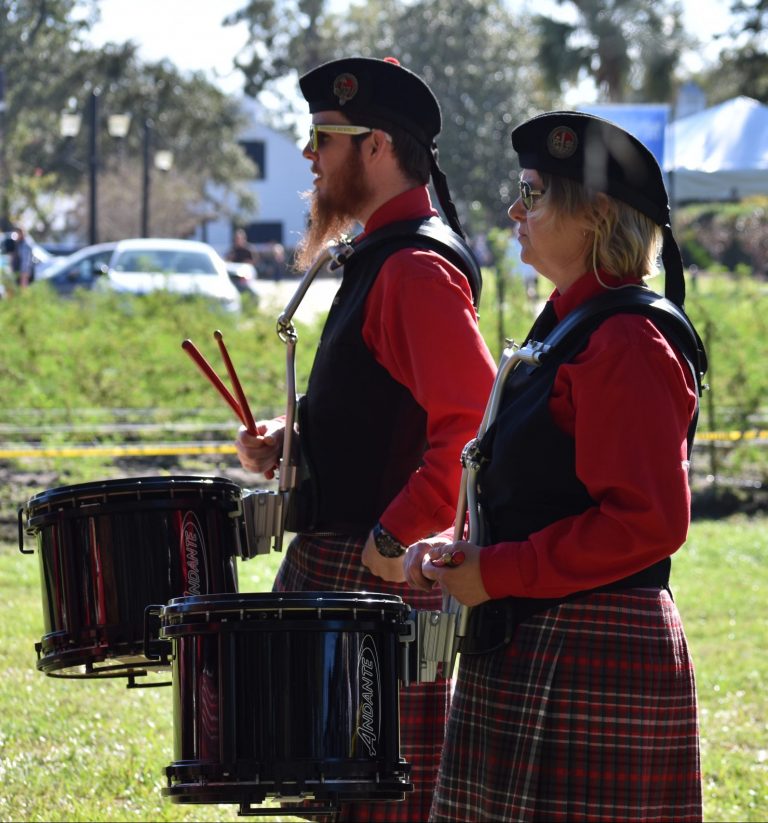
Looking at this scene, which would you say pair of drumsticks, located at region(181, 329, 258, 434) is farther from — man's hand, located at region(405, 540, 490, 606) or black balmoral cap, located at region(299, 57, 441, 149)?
man's hand, located at region(405, 540, 490, 606)

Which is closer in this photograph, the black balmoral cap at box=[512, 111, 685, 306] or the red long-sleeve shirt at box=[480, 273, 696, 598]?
the red long-sleeve shirt at box=[480, 273, 696, 598]

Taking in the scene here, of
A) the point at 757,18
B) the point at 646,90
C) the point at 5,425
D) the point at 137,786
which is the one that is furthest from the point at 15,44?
the point at 137,786

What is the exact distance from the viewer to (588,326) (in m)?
2.60

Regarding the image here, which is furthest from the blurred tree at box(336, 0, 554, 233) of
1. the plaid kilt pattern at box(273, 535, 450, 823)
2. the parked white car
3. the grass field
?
the plaid kilt pattern at box(273, 535, 450, 823)

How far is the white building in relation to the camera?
64125 mm

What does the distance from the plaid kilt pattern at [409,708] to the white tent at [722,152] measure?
12957mm

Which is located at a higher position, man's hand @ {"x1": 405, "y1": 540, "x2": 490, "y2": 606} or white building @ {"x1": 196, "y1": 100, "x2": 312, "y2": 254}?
white building @ {"x1": 196, "y1": 100, "x2": 312, "y2": 254}

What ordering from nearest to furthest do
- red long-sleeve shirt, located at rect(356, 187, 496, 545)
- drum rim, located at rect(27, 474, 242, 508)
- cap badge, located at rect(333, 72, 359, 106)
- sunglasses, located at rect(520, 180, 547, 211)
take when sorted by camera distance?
sunglasses, located at rect(520, 180, 547, 211) → drum rim, located at rect(27, 474, 242, 508) → red long-sleeve shirt, located at rect(356, 187, 496, 545) → cap badge, located at rect(333, 72, 359, 106)

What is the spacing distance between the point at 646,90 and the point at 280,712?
1563 inches

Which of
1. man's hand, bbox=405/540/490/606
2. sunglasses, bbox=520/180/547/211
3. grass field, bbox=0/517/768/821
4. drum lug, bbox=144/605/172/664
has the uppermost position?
sunglasses, bbox=520/180/547/211

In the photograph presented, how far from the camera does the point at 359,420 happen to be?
11.0 feet

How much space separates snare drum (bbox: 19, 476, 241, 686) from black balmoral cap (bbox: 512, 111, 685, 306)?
1.02 metres

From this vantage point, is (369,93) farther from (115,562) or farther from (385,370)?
(115,562)

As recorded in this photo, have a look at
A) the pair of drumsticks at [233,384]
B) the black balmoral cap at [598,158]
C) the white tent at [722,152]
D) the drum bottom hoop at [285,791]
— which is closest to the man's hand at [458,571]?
the drum bottom hoop at [285,791]
